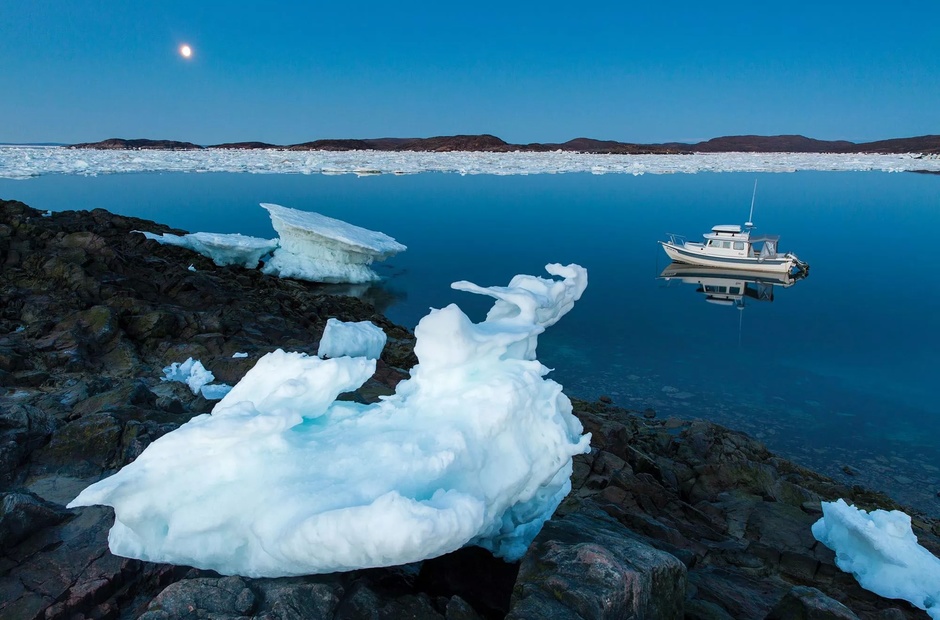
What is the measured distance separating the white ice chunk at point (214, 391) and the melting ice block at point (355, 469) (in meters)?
2.31

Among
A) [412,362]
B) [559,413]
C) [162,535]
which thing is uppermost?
[559,413]

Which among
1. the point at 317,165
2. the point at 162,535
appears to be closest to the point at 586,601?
the point at 162,535

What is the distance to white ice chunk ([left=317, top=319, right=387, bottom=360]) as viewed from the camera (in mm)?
5473

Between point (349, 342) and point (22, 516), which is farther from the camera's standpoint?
point (349, 342)

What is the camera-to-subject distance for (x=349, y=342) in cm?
555

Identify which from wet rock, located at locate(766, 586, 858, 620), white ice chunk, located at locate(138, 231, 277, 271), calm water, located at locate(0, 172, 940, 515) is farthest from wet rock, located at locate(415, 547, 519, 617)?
white ice chunk, located at locate(138, 231, 277, 271)

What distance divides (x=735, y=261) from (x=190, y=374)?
16322 mm

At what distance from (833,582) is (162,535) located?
5.03 meters

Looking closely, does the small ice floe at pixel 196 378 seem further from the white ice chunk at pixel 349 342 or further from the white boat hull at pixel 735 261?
the white boat hull at pixel 735 261

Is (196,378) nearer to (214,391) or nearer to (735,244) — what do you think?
(214,391)

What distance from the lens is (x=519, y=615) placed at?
9.48ft

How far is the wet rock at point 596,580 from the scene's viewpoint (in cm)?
295

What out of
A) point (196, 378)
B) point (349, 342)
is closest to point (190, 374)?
point (196, 378)

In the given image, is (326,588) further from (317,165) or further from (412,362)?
(317,165)
